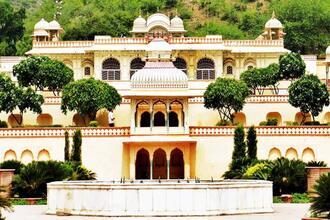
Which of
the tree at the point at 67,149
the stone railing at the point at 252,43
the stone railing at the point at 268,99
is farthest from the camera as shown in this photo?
the stone railing at the point at 252,43

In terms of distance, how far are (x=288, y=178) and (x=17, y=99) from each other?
18778 mm

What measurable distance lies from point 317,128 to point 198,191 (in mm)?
19891

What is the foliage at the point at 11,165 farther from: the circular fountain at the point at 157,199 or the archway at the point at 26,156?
the circular fountain at the point at 157,199

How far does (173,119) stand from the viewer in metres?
52.5

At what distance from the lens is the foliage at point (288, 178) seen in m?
42.7

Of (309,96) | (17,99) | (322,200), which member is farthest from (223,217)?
(17,99)

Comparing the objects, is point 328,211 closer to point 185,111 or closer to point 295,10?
point 185,111

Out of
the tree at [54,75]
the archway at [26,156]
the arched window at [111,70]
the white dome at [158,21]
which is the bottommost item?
the archway at [26,156]

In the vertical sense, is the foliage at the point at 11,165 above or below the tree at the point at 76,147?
below

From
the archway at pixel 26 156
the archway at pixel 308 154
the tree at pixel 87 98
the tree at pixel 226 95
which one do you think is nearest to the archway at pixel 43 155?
the archway at pixel 26 156

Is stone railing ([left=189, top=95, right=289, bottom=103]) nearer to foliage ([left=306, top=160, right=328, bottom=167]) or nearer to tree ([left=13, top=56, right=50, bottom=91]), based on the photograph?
tree ([left=13, top=56, right=50, bottom=91])

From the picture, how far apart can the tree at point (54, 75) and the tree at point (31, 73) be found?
21cm

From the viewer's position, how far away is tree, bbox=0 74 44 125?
187ft

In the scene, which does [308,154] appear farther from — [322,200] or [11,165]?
[322,200]
